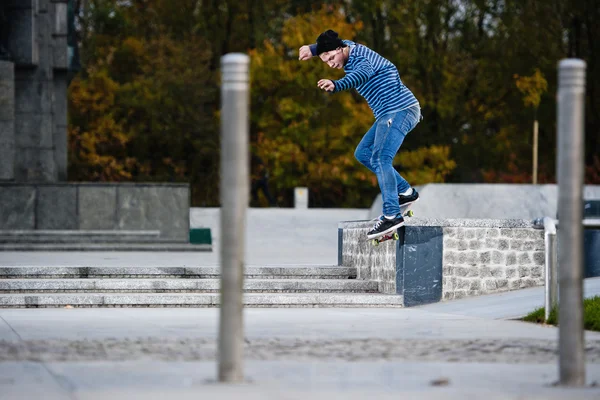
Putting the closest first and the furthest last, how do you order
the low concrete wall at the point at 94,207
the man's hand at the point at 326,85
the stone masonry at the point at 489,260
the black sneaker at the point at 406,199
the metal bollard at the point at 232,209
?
the metal bollard at the point at 232,209 < the man's hand at the point at 326,85 < the black sneaker at the point at 406,199 < the stone masonry at the point at 489,260 < the low concrete wall at the point at 94,207

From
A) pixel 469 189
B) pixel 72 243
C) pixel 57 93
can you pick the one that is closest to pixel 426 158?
pixel 469 189

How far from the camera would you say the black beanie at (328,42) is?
1145 centimetres

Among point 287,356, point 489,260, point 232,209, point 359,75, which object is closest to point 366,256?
point 489,260

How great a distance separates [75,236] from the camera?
2375 cm

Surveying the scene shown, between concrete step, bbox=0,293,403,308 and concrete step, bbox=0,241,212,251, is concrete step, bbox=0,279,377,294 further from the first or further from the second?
concrete step, bbox=0,241,212,251

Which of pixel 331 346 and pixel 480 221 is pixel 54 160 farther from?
pixel 331 346

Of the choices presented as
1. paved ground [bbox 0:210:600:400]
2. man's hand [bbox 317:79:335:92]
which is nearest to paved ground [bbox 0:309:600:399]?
paved ground [bbox 0:210:600:400]

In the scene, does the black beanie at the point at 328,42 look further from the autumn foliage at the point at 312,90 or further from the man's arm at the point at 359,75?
the autumn foliage at the point at 312,90

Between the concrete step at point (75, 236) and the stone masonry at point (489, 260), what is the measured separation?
1205 cm

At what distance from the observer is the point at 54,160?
27.5 meters

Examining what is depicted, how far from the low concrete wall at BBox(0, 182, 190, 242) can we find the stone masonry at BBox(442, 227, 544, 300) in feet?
40.4

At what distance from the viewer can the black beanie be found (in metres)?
11.4

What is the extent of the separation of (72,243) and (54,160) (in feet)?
15.4

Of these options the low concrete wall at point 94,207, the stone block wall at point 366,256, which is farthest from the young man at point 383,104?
the low concrete wall at point 94,207
